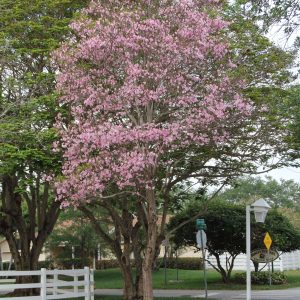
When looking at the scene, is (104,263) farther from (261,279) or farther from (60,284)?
(60,284)

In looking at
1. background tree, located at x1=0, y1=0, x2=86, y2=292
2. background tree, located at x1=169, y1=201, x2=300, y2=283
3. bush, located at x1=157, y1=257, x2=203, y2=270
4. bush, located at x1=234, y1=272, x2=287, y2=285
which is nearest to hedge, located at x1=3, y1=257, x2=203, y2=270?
bush, located at x1=157, y1=257, x2=203, y2=270

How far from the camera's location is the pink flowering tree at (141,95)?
1491 centimetres

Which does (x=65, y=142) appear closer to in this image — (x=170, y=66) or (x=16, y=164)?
(x=16, y=164)

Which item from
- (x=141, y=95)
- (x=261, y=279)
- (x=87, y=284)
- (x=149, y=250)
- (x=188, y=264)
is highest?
(x=141, y=95)

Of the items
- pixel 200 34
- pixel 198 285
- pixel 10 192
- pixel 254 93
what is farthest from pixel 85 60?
pixel 198 285

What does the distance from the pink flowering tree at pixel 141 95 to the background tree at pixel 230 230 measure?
14219 mm

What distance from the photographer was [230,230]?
30812 mm

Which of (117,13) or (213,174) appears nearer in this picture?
(117,13)

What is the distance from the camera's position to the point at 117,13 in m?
16.1

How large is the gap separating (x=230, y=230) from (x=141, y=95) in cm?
1698

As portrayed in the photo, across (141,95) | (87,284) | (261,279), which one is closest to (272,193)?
(261,279)

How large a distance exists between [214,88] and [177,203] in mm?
10066

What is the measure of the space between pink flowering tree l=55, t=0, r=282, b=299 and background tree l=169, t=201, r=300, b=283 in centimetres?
1422

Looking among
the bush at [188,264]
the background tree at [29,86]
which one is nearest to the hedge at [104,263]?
the bush at [188,264]
